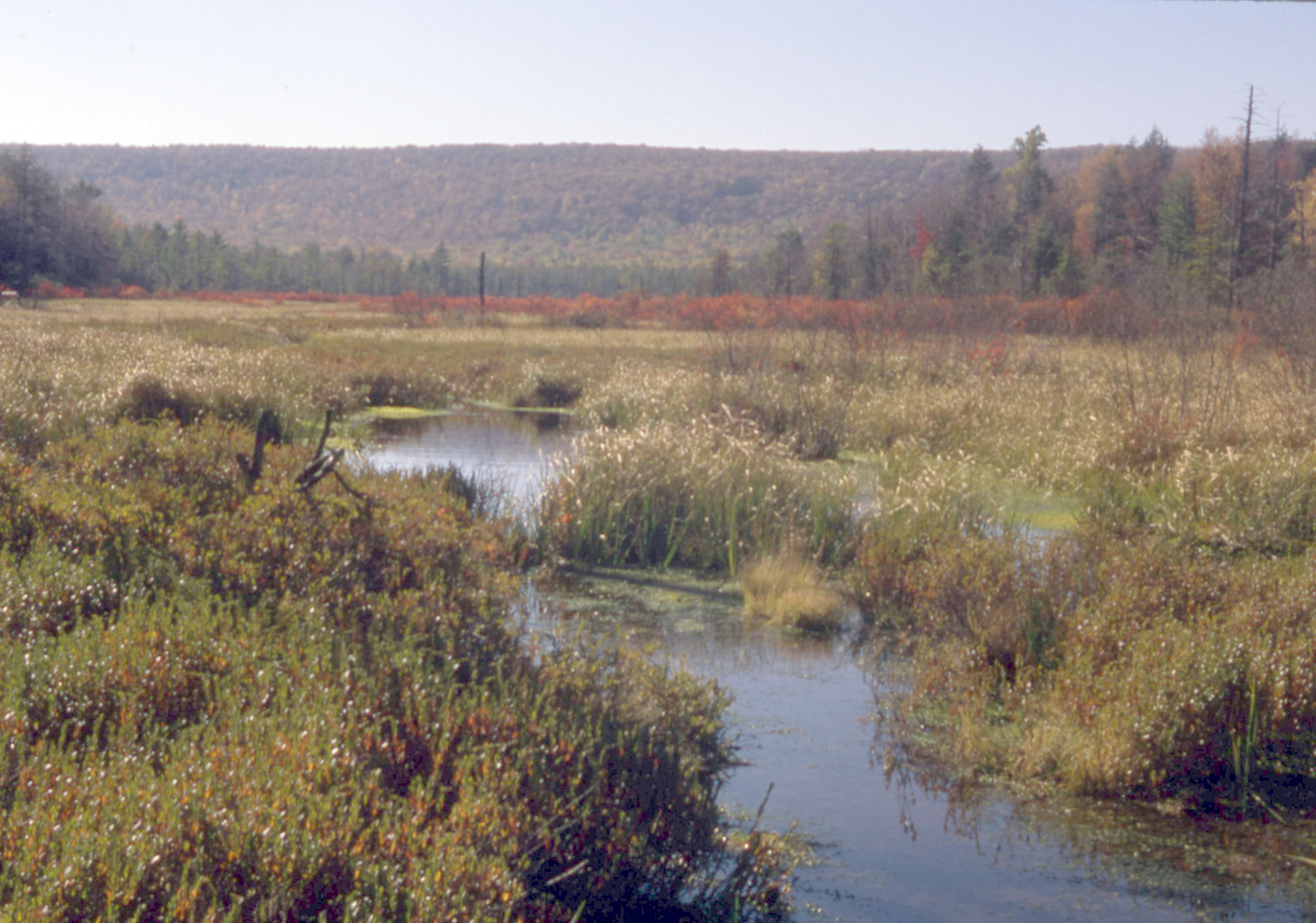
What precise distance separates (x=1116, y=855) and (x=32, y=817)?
4212mm

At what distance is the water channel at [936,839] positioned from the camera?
4406 mm

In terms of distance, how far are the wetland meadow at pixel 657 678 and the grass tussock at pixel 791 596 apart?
1.5 inches

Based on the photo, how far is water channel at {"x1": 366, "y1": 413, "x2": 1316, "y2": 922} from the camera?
441 centimetres

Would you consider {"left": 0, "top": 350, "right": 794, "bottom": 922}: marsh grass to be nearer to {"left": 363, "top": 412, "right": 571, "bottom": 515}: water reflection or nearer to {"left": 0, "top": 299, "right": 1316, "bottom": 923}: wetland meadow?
{"left": 0, "top": 299, "right": 1316, "bottom": 923}: wetland meadow

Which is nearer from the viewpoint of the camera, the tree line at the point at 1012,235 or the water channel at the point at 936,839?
the water channel at the point at 936,839

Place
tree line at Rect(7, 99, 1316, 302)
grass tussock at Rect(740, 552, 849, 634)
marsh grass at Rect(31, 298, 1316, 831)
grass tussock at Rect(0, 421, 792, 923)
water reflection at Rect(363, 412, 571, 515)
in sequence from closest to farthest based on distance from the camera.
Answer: grass tussock at Rect(0, 421, 792, 923), marsh grass at Rect(31, 298, 1316, 831), grass tussock at Rect(740, 552, 849, 634), water reflection at Rect(363, 412, 571, 515), tree line at Rect(7, 99, 1316, 302)

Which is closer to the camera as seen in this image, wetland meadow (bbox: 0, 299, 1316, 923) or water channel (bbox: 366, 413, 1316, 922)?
wetland meadow (bbox: 0, 299, 1316, 923)

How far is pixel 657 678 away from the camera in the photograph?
5422mm

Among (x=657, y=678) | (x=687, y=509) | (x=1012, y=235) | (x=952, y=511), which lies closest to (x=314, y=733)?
(x=657, y=678)

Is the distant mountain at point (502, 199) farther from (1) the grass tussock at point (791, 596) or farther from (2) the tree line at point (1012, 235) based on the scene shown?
(1) the grass tussock at point (791, 596)

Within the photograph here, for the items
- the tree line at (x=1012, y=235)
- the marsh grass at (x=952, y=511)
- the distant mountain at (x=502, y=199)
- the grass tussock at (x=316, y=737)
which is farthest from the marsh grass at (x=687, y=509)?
the distant mountain at (x=502, y=199)

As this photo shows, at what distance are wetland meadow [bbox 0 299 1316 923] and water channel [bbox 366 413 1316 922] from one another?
22 mm

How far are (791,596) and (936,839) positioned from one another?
3.45 m

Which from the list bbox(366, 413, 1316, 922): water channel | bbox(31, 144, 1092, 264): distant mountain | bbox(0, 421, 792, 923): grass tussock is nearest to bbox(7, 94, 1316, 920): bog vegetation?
bbox(0, 421, 792, 923): grass tussock
